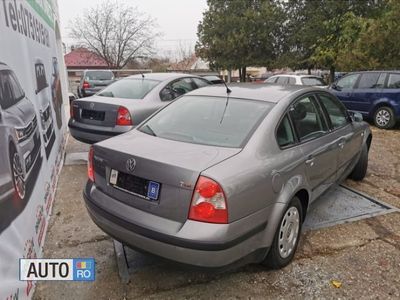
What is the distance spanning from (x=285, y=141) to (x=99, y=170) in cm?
163

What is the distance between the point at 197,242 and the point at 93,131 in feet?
12.7

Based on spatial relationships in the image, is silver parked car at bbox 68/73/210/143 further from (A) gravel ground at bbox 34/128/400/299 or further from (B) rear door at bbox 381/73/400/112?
(B) rear door at bbox 381/73/400/112

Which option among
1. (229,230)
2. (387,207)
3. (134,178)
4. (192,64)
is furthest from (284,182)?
(192,64)

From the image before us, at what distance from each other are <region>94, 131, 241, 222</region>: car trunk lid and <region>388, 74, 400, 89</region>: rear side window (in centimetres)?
910

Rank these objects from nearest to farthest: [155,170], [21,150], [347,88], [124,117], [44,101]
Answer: [155,170], [21,150], [44,101], [124,117], [347,88]

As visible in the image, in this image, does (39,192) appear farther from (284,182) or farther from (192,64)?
→ (192,64)

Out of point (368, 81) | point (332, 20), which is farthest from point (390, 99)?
point (332, 20)

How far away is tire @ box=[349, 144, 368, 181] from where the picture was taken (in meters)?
5.27

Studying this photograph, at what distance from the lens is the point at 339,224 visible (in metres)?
4.02

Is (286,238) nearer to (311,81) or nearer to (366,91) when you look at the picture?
(366,91)

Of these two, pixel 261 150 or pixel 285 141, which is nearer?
pixel 261 150

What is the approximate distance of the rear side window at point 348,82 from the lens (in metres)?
11.0

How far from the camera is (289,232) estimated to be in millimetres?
3162

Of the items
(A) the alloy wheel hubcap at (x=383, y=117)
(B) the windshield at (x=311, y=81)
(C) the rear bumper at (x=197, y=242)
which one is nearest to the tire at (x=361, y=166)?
(C) the rear bumper at (x=197, y=242)
